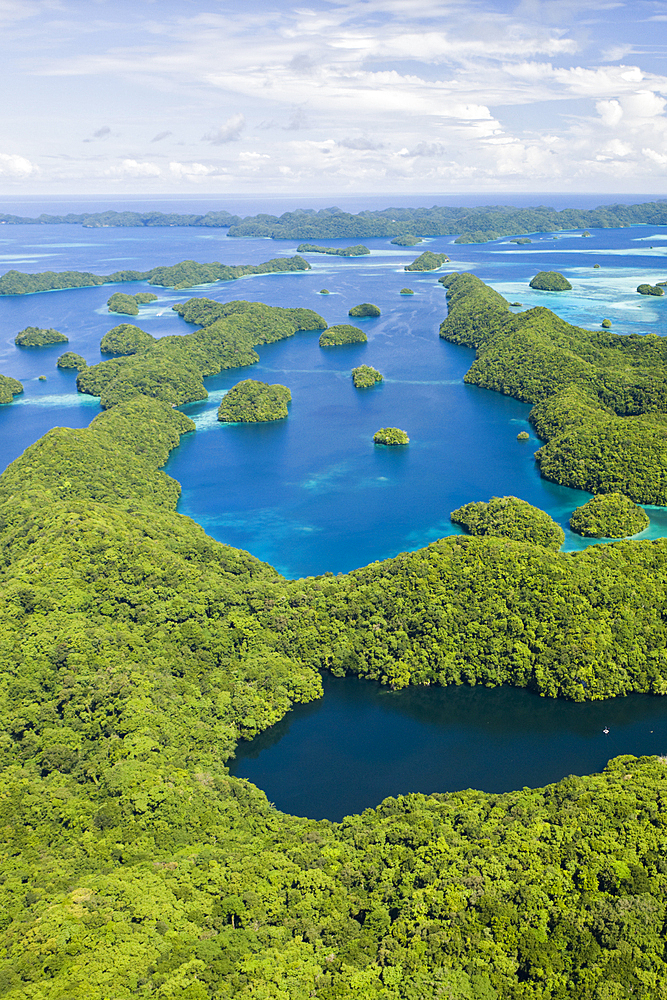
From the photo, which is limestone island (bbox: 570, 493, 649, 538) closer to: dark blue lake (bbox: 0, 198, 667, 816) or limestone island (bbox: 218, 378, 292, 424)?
dark blue lake (bbox: 0, 198, 667, 816)

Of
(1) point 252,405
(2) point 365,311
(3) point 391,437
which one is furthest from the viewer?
(2) point 365,311

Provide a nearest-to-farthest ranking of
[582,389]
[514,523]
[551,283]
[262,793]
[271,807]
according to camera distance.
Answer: [271,807] → [262,793] → [514,523] → [582,389] → [551,283]

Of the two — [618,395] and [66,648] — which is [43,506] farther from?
[618,395]

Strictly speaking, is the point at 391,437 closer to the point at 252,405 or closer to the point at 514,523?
the point at 252,405

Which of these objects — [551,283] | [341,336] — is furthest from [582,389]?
[551,283]

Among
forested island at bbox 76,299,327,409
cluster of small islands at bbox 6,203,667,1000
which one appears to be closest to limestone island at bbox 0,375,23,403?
forested island at bbox 76,299,327,409

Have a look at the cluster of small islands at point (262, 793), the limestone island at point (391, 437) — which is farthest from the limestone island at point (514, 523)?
the limestone island at point (391, 437)

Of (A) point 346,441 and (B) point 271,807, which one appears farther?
(A) point 346,441

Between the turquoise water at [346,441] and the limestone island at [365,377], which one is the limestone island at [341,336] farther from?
Result: the limestone island at [365,377]
